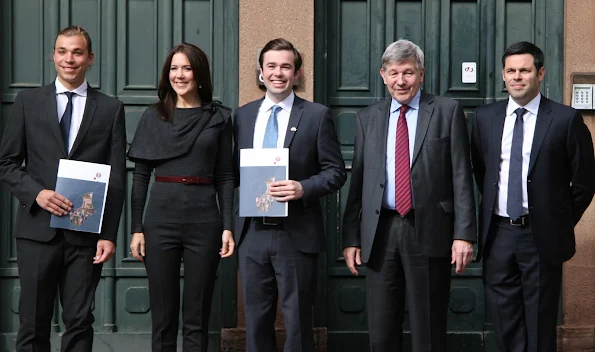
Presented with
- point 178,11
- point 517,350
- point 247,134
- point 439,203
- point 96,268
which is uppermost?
point 178,11

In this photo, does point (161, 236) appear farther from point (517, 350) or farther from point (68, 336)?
point (517, 350)

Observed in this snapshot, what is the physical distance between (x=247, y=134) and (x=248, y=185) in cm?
36

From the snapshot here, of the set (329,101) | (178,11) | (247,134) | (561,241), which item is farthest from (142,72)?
(561,241)

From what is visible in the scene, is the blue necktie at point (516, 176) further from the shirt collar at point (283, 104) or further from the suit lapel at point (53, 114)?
the suit lapel at point (53, 114)

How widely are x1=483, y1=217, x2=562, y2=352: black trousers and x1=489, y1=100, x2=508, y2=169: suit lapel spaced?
38 cm

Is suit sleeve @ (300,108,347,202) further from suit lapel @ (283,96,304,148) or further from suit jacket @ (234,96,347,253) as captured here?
Answer: suit lapel @ (283,96,304,148)

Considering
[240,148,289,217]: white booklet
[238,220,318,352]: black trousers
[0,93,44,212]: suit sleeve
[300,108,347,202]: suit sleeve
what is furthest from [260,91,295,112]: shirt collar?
[0,93,44,212]: suit sleeve

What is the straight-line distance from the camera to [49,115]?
573 centimetres

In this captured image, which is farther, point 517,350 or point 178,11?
point 178,11

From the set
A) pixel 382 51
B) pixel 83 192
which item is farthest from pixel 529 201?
pixel 83 192

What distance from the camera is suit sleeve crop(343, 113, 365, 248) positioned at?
235 inches

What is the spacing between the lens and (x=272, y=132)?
585 cm

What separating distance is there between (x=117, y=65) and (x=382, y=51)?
2042mm

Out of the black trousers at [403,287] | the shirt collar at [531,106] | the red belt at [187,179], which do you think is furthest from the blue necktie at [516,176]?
the red belt at [187,179]
